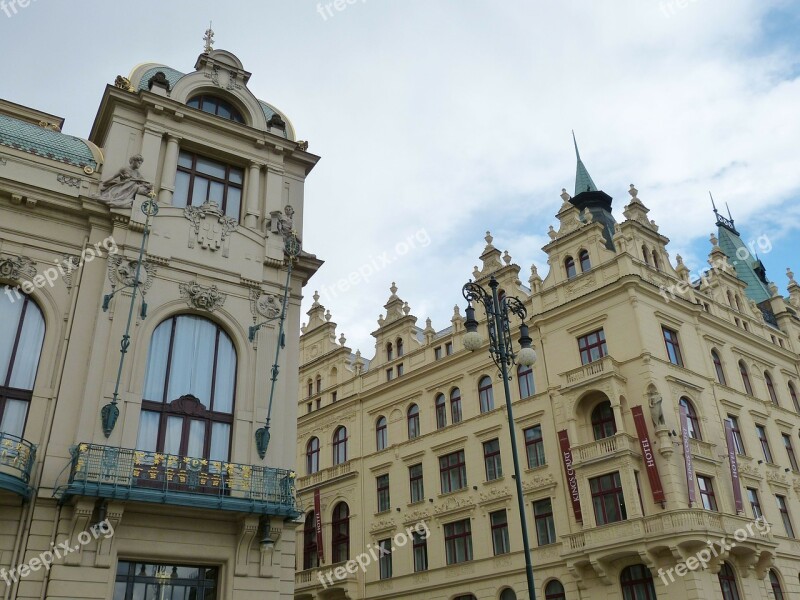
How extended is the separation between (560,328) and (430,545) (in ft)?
42.3

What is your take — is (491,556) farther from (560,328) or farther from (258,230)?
(258,230)

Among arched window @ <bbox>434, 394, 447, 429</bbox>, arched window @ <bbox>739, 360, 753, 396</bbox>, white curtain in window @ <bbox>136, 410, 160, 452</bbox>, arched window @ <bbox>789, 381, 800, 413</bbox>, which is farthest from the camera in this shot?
arched window @ <bbox>789, 381, 800, 413</bbox>

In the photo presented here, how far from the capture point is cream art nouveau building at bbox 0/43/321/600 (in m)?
16.5

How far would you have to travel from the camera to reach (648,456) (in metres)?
30.0

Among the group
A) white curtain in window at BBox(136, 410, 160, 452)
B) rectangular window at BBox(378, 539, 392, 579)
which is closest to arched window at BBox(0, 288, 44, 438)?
white curtain in window at BBox(136, 410, 160, 452)

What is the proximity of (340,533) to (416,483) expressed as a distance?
6.06 m

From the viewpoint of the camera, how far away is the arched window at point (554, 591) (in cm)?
3181

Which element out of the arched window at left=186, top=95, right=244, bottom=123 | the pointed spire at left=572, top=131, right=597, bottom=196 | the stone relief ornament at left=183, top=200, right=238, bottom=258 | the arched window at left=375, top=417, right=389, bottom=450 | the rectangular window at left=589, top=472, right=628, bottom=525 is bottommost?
the rectangular window at left=589, top=472, right=628, bottom=525

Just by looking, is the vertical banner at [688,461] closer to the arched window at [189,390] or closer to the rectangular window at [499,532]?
the rectangular window at [499,532]

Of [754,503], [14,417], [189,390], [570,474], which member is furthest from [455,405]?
[14,417]

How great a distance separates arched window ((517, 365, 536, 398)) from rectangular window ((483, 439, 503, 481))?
2.78 m

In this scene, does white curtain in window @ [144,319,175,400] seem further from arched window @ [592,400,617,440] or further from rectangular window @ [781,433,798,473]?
rectangular window @ [781,433,798,473]

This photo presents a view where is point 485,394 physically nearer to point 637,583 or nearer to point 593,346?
point 593,346

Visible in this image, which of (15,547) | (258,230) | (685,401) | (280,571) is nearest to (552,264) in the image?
(685,401)
